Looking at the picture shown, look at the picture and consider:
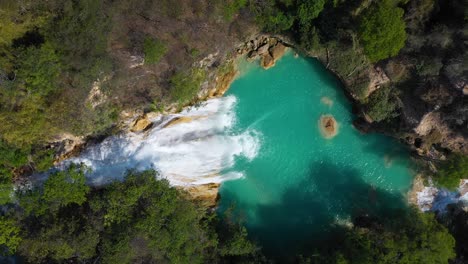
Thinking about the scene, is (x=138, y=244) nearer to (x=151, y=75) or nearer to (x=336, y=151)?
(x=151, y=75)

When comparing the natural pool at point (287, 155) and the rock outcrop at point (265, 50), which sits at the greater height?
the rock outcrop at point (265, 50)

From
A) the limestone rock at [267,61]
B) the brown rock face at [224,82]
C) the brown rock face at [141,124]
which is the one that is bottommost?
the brown rock face at [141,124]

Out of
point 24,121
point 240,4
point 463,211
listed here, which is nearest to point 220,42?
point 240,4

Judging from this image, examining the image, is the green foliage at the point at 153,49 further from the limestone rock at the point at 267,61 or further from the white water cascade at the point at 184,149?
the limestone rock at the point at 267,61

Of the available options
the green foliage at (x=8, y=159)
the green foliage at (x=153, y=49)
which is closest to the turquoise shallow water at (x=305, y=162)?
the green foliage at (x=153, y=49)

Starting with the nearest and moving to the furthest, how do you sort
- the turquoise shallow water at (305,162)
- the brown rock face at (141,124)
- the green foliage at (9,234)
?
1. the green foliage at (9,234)
2. the brown rock face at (141,124)
3. the turquoise shallow water at (305,162)

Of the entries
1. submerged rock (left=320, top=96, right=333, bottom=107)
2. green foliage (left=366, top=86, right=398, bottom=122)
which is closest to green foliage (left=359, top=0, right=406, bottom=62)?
green foliage (left=366, top=86, right=398, bottom=122)

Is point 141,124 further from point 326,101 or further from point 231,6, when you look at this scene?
point 326,101

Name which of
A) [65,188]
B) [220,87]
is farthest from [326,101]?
[65,188]
